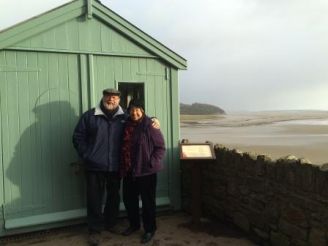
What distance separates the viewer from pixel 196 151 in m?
6.19

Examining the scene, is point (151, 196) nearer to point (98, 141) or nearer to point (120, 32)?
point (98, 141)

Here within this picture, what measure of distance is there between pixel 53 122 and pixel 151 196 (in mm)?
1860

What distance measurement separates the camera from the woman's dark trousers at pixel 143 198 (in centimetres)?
550

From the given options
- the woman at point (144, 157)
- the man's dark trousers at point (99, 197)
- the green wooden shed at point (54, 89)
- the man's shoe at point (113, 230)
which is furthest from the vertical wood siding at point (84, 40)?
the man's shoe at point (113, 230)

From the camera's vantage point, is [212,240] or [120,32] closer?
[212,240]

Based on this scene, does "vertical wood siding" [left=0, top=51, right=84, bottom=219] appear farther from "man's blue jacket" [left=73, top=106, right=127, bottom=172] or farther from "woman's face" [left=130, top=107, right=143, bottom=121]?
"woman's face" [left=130, top=107, right=143, bottom=121]

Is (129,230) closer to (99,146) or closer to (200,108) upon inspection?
(99,146)

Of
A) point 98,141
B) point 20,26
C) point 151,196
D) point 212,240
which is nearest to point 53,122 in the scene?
point 98,141

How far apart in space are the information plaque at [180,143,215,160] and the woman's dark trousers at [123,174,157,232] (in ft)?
2.47

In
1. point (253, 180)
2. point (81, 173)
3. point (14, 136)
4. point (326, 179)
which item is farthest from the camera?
point (81, 173)

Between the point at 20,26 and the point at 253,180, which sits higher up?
the point at 20,26

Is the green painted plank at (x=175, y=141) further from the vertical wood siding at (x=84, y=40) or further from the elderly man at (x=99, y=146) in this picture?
the elderly man at (x=99, y=146)

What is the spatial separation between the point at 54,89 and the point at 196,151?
2.33m

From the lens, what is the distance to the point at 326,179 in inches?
162
